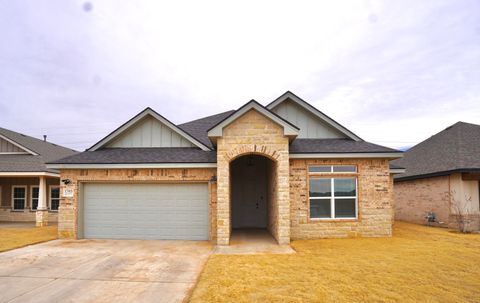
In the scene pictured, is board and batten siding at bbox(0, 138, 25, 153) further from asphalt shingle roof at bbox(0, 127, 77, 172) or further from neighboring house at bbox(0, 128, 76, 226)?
asphalt shingle roof at bbox(0, 127, 77, 172)

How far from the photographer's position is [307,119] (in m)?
13.5

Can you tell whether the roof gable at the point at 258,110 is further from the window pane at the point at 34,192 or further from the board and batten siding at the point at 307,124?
the window pane at the point at 34,192

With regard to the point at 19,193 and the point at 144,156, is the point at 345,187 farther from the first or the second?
the point at 19,193

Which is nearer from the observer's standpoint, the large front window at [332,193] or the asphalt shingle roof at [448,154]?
the large front window at [332,193]

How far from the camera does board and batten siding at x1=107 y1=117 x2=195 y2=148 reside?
1323 centimetres

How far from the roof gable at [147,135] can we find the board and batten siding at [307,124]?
4.48m

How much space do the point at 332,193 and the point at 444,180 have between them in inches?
297

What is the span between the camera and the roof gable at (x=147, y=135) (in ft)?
43.0

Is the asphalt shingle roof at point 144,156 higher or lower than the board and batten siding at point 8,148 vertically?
lower

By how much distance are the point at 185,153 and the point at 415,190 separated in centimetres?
1385

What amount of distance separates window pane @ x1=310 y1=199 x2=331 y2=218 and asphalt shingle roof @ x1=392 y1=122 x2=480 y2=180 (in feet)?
23.0

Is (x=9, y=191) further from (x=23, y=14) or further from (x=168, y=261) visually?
(x=168, y=261)

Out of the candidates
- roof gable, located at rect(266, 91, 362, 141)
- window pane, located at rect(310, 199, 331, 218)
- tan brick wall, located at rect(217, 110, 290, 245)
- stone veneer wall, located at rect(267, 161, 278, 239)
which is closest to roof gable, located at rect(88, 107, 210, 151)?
tan brick wall, located at rect(217, 110, 290, 245)

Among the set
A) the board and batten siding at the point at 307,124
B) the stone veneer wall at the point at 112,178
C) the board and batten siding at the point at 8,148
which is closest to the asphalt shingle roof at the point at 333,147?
the board and batten siding at the point at 307,124
